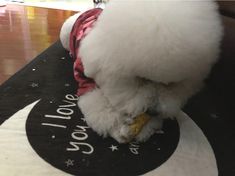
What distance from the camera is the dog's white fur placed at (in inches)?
29.5

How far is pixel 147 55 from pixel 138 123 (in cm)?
26

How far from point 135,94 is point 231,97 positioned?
60 centimetres

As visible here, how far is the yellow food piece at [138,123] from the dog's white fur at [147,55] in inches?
0.8

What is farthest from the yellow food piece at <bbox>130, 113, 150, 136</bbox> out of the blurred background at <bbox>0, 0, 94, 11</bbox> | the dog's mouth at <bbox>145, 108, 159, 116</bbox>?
the blurred background at <bbox>0, 0, 94, 11</bbox>

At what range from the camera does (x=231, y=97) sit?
130cm

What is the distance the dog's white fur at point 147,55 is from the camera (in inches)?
29.5

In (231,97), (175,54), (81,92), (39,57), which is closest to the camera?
(175,54)

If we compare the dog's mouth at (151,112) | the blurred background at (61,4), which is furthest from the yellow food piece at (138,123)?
the blurred background at (61,4)

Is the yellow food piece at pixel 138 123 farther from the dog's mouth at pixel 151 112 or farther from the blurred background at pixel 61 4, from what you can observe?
the blurred background at pixel 61 4

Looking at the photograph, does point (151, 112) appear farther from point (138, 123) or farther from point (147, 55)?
point (147, 55)

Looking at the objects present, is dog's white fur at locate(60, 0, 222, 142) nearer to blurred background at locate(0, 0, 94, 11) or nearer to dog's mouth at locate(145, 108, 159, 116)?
dog's mouth at locate(145, 108, 159, 116)

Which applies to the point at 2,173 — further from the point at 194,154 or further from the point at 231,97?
the point at 231,97

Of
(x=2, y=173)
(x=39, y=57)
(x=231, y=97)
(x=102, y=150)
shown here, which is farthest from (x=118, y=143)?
(x=39, y=57)

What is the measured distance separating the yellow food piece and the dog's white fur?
2 centimetres
